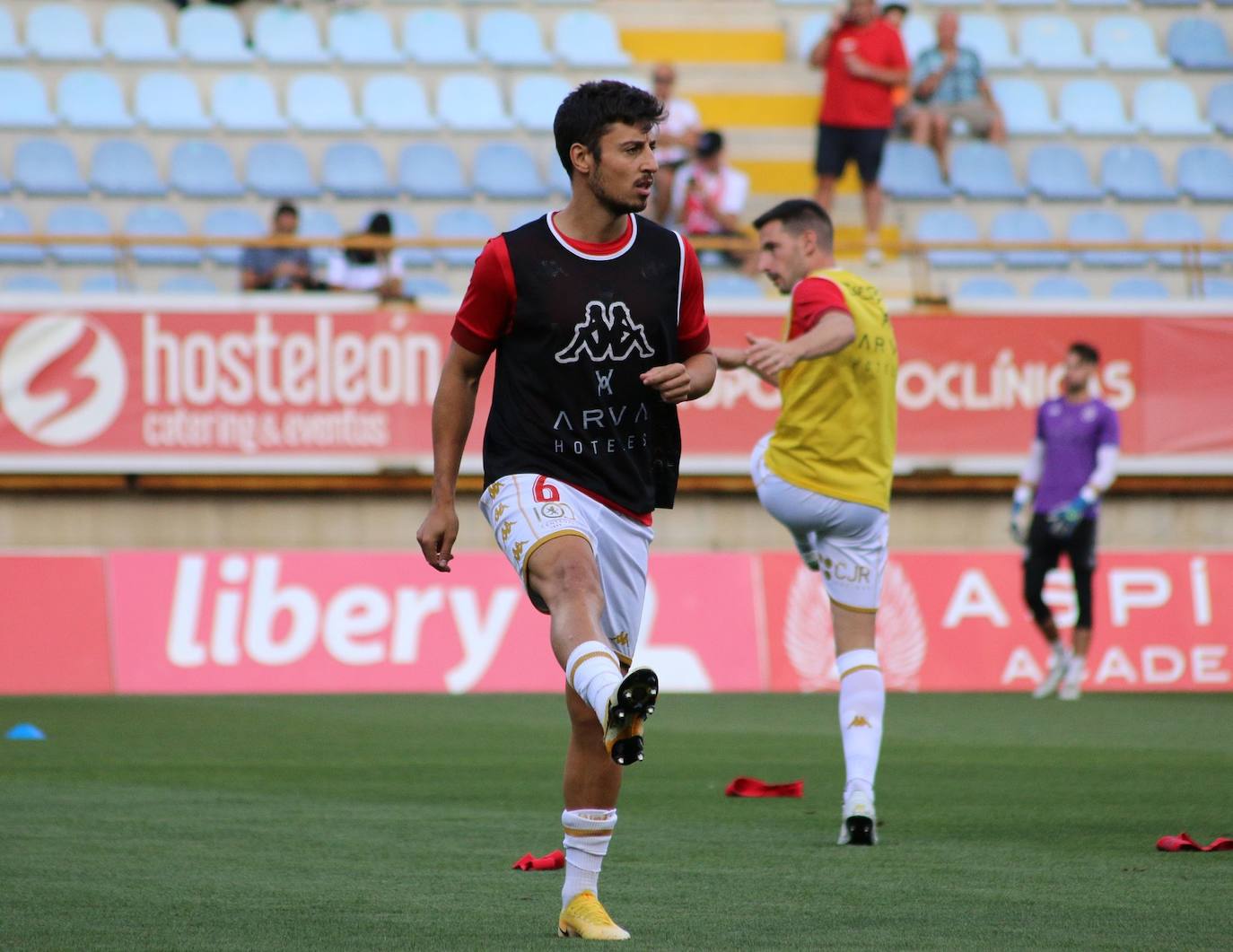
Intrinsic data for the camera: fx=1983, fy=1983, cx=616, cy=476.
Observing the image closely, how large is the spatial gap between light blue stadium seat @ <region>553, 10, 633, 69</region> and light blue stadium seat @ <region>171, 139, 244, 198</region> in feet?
12.7

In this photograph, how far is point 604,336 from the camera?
5.07m

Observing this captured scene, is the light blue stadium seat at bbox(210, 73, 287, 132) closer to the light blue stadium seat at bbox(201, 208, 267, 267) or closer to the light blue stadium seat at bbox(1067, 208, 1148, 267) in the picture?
the light blue stadium seat at bbox(201, 208, 267, 267)

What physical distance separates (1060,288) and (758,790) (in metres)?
10.1

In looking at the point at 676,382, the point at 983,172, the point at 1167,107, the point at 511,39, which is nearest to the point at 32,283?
the point at 511,39

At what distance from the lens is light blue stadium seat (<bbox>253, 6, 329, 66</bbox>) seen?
64.9ft

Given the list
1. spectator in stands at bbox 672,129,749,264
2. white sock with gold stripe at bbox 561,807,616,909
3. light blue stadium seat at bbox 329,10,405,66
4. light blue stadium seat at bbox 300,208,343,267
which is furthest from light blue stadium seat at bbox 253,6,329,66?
white sock with gold stripe at bbox 561,807,616,909

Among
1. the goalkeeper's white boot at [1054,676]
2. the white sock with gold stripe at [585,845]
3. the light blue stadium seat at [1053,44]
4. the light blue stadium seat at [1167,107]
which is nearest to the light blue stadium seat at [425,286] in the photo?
the goalkeeper's white boot at [1054,676]

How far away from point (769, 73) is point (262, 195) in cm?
574

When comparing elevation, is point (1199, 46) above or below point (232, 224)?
above

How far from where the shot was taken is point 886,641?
15.3 meters

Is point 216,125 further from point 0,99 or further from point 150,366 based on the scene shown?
point 150,366

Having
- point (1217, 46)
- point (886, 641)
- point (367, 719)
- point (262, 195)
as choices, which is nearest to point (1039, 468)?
point (886, 641)

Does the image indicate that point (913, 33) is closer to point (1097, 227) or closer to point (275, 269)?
point (1097, 227)

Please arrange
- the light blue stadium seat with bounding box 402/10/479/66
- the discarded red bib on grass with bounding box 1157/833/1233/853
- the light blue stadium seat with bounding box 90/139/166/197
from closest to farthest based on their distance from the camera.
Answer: the discarded red bib on grass with bounding box 1157/833/1233/853
the light blue stadium seat with bounding box 90/139/166/197
the light blue stadium seat with bounding box 402/10/479/66
